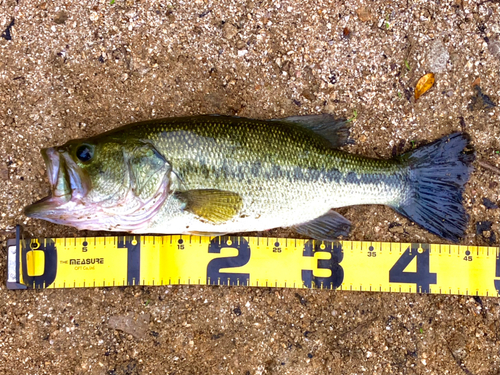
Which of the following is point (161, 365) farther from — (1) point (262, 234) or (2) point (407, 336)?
(2) point (407, 336)

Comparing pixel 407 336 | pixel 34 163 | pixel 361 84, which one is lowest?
pixel 407 336

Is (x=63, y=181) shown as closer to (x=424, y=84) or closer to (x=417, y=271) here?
(x=417, y=271)

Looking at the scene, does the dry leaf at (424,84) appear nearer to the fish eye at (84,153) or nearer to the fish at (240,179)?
the fish at (240,179)

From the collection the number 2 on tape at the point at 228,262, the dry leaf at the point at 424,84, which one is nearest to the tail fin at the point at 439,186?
the dry leaf at the point at 424,84

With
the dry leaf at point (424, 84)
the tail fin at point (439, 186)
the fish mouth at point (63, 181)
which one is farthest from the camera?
the dry leaf at point (424, 84)

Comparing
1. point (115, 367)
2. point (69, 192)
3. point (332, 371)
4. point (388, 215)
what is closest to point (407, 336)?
point (332, 371)

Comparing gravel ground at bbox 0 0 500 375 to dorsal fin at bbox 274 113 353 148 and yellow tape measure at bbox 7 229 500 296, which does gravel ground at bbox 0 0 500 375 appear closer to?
yellow tape measure at bbox 7 229 500 296
